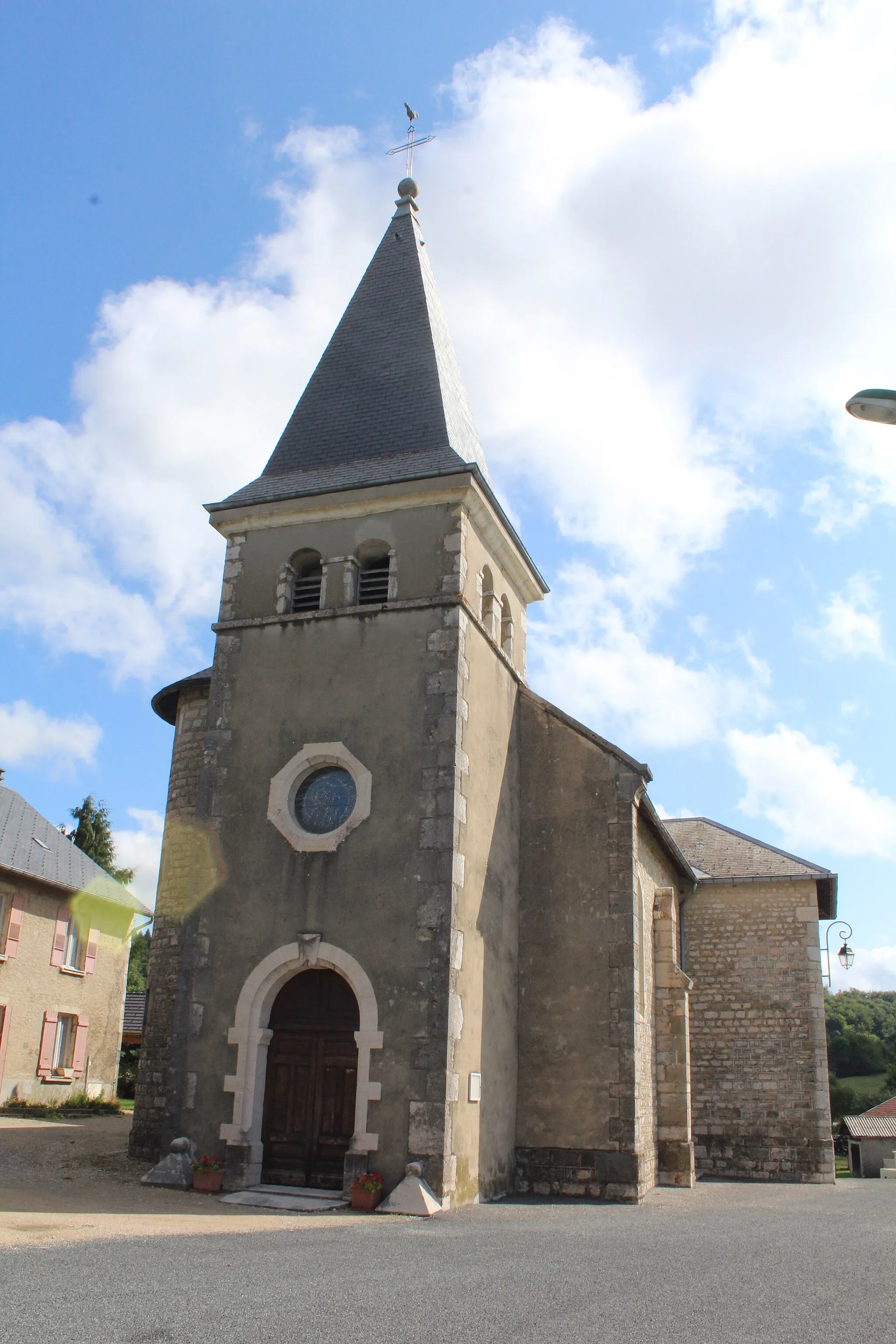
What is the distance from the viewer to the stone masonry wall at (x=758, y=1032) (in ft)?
Result: 59.5

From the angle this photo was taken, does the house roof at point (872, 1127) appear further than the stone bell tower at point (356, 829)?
Yes

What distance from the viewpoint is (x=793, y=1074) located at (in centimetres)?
1852

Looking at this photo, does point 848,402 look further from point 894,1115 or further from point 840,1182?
point 894,1115

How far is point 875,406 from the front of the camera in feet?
20.3

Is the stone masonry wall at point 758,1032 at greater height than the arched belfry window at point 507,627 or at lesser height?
lesser

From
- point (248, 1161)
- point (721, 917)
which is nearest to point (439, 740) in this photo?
point (248, 1161)

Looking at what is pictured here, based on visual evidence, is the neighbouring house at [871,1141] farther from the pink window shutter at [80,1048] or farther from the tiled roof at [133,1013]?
the pink window shutter at [80,1048]

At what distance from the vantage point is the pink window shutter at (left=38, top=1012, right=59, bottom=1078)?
2123 centimetres

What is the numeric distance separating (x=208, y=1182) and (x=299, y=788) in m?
4.35

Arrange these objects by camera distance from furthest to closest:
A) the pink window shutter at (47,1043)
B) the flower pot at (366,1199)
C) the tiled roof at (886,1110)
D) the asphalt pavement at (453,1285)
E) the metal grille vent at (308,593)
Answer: the tiled roof at (886,1110) < the pink window shutter at (47,1043) < the metal grille vent at (308,593) < the flower pot at (366,1199) < the asphalt pavement at (453,1285)

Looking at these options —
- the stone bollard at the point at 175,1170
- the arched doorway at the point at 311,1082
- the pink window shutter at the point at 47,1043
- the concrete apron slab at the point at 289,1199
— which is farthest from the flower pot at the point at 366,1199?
the pink window shutter at the point at 47,1043

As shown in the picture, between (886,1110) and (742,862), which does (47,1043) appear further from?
(886,1110)

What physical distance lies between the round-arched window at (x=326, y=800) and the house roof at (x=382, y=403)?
3757mm

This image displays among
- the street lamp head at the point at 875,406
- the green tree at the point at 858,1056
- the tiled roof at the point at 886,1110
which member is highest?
the street lamp head at the point at 875,406
